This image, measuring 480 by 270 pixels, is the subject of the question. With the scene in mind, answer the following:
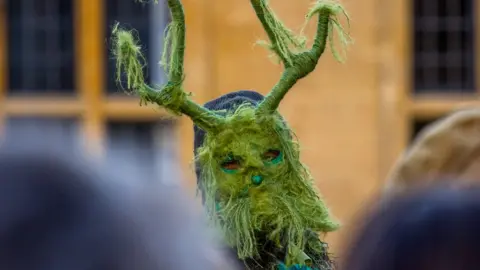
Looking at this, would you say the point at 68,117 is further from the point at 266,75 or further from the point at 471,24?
the point at 471,24

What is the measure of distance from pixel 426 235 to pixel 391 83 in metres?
4.72

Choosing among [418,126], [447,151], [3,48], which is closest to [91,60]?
[3,48]

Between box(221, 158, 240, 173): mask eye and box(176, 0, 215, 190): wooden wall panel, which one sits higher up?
box(176, 0, 215, 190): wooden wall panel

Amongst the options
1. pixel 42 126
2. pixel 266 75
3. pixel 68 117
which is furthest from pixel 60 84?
pixel 42 126

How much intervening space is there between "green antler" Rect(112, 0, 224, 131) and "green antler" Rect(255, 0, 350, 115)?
0.33 feet

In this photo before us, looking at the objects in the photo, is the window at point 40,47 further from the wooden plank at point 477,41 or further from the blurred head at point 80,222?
the blurred head at point 80,222

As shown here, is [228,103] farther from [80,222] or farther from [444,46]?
[444,46]

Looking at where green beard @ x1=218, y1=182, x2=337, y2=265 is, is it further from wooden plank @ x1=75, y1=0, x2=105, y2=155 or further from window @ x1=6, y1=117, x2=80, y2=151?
wooden plank @ x1=75, y1=0, x2=105, y2=155

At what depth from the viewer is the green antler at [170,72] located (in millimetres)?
1882

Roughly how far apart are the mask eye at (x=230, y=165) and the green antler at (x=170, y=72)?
6cm

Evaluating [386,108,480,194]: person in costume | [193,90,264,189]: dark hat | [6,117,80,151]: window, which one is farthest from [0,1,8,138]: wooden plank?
[6,117,80,151]: window

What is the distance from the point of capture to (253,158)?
1896mm

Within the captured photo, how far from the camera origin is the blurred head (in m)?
0.88

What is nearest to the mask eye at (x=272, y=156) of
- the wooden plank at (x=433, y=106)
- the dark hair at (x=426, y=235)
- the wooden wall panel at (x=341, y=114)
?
the dark hair at (x=426, y=235)
